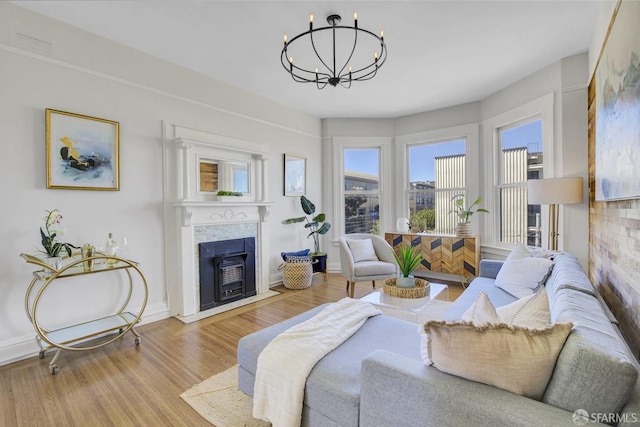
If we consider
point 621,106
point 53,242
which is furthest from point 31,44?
point 621,106

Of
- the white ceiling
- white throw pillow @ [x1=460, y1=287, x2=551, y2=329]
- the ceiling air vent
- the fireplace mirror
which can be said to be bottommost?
white throw pillow @ [x1=460, y1=287, x2=551, y2=329]

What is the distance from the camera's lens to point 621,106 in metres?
1.57

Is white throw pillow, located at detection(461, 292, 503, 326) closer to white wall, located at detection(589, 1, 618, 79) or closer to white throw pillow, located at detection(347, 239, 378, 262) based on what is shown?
white wall, located at detection(589, 1, 618, 79)

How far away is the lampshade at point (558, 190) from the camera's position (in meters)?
2.98

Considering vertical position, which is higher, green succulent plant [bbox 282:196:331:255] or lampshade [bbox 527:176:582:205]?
lampshade [bbox 527:176:582:205]

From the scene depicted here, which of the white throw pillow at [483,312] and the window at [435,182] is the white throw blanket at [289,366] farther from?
the window at [435,182]

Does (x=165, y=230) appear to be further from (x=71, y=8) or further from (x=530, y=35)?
(x=530, y=35)

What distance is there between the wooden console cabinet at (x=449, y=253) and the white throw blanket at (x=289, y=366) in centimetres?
313

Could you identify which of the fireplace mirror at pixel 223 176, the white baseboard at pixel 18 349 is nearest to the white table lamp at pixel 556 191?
the fireplace mirror at pixel 223 176

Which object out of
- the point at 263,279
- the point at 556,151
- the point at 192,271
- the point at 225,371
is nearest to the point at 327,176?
the point at 263,279

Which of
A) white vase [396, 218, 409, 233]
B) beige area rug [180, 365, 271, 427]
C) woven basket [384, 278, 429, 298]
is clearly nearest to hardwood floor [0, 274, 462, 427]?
beige area rug [180, 365, 271, 427]

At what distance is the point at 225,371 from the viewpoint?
223 cm

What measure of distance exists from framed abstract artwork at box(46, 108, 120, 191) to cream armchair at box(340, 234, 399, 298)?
275 cm

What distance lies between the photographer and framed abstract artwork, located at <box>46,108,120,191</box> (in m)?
2.55
